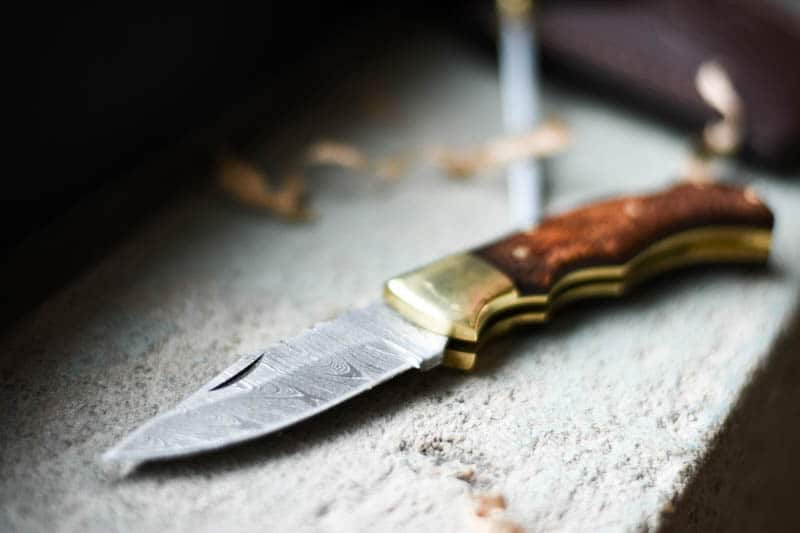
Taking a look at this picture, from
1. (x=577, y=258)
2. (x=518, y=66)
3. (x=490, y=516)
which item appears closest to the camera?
(x=490, y=516)

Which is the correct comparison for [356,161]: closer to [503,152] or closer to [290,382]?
[503,152]

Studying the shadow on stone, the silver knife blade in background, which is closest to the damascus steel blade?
the shadow on stone

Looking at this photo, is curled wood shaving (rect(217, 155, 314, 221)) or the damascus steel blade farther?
curled wood shaving (rect(217, 155, 314, 221))

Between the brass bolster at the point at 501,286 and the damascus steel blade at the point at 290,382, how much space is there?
0.01 m

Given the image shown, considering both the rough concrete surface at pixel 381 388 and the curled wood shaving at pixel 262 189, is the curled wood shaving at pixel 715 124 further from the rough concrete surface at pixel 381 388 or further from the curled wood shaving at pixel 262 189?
the curled wood shaving at pixel 262 189

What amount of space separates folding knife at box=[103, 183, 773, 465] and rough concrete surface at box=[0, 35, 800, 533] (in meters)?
0.02

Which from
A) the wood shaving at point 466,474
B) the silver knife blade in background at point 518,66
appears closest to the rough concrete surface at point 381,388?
the wood shaving at point 466,474

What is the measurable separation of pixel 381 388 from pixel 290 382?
0.07 meters

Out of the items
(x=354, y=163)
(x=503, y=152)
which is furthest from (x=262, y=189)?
(x=503, y=152)

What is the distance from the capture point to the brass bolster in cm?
57

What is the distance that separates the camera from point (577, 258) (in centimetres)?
62

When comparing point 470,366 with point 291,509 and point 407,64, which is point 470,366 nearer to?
point 291,509

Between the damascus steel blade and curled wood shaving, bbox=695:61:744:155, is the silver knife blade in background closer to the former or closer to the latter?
curled wood shaving, bbox=695:61:744:155

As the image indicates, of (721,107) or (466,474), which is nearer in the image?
(466,474)
